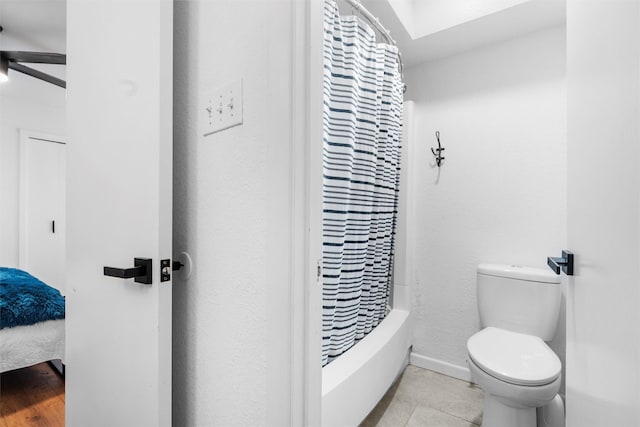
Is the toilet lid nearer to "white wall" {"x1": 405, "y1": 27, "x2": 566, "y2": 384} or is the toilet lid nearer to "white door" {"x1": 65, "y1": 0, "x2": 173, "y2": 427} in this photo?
"white wall" {"x1": 405, "y1": 27, "x2": 566, "y2": 384}

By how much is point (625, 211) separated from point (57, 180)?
14.1 feet

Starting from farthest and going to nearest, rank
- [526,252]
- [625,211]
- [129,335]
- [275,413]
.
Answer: [526,252] → [129,335] → [275,413] → [625,211]

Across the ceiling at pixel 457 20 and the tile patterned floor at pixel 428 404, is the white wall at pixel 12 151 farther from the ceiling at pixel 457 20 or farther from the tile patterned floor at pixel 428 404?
the tile patterned floor at pixel 428 404

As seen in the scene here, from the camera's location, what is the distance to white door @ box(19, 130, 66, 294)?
301cm

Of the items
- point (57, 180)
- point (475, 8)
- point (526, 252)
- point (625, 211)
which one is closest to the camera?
point (625, 211)

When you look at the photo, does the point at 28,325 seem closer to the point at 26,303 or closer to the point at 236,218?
the point at 26,303

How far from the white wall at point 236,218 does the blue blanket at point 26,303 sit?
1470 millimetres

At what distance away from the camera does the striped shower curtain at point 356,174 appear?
128 cm

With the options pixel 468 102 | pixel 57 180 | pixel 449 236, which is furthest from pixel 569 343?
pixel 57 180

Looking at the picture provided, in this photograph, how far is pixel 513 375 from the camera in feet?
4.02

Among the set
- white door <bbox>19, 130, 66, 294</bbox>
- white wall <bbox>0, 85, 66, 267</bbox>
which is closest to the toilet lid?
white wall <bbox>0, 85, 66, 267</bbox>

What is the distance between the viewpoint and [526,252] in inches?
70.1

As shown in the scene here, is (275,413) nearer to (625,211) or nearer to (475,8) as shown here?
(625,211)

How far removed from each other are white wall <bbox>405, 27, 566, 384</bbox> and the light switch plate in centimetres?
162
